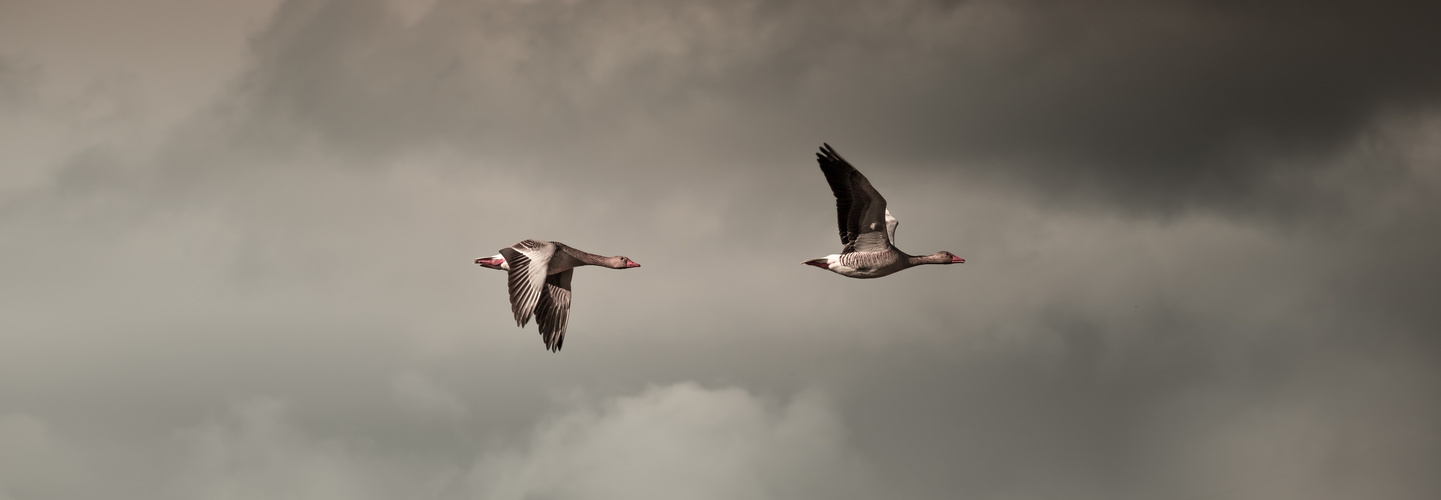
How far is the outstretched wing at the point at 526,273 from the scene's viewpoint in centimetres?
3756

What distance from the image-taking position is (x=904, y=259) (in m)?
41.6

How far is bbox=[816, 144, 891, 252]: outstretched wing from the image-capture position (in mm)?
38375

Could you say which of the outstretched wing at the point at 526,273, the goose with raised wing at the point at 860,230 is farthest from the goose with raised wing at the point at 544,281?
the goose with raised wing at the point at 860,230

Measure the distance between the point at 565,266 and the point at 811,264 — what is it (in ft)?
23.2

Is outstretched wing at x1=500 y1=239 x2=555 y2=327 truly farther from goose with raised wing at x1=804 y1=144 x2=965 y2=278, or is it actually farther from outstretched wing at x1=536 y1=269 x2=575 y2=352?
goose with raised wing at x1=804 y1=144 x2=965 y2=278

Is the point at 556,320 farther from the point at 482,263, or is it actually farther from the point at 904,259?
the point at 904,259

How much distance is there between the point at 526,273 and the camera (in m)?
38.6

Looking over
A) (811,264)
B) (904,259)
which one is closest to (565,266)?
(811,264)

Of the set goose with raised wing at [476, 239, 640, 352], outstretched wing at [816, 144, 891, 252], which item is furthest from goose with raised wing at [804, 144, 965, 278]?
goose with raised wing at [476, 239, 640, 352]

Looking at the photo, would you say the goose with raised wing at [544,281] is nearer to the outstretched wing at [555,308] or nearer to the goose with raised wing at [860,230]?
the outstretched wing at [555,308]

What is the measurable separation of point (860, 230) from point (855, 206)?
0.90 metres

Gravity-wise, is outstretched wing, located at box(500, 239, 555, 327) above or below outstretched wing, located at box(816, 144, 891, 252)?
below

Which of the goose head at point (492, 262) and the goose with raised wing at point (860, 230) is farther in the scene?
the goose head at point (492, 262)

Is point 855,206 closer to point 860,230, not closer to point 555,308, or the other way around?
point 860,230
